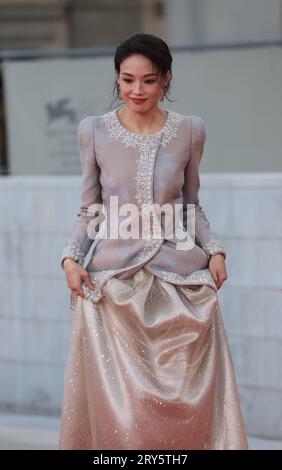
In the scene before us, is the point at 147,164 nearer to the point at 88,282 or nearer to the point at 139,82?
the point at 139,82

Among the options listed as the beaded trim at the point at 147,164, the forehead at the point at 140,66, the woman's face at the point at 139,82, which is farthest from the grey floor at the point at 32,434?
the forehead at the point at 140,66

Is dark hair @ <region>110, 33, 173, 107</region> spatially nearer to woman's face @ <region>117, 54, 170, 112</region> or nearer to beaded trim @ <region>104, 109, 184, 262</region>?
woman's face @ <region>117, 54, 170, 112</region>

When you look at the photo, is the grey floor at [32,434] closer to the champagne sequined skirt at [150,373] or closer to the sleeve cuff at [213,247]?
the champagne sequined skirt at [150,373]

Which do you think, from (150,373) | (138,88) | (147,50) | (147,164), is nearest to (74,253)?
(147,164)

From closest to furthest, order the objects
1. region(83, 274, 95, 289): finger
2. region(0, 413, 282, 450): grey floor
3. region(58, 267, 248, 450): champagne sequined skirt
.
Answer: region(58, 267, 248, 450): champagne sequined skirt
region(83, 274, 95, 289): finger
region(0, 413, 282, 450): grey floor

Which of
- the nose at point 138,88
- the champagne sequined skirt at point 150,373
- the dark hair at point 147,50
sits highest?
the dark hair at point 147,50

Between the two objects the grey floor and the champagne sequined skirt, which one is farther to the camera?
the grey floor

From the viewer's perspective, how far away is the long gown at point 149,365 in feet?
16.6

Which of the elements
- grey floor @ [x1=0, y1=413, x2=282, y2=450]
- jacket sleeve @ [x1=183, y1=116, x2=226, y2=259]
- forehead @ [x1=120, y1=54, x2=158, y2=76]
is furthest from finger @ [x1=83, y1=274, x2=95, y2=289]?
grey floor @ [x1=0, y1=413, x2=282, y2=450]

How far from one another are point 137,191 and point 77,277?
39cm

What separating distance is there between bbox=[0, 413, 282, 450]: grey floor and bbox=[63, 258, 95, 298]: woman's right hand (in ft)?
6.84

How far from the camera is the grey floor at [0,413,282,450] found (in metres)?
7.09

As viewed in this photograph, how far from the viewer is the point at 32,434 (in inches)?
295

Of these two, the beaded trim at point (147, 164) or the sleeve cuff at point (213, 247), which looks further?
the sleeve cuff at point (213, 247)
